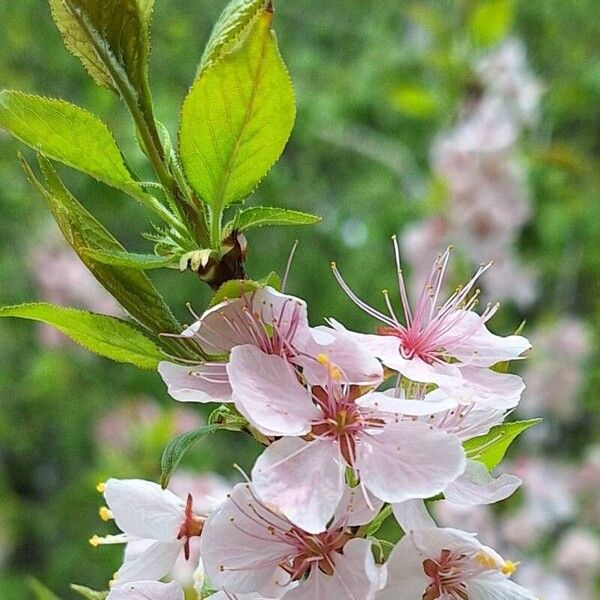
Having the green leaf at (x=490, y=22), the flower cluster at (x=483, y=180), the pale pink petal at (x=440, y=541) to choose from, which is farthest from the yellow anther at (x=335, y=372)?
the green leaf at (x=490, y=22)

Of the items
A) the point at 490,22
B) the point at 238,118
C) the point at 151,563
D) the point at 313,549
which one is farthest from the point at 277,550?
the point at 490,22

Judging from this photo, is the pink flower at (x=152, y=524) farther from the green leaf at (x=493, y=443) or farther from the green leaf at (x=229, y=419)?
the green leaf at (x=493, y=443)

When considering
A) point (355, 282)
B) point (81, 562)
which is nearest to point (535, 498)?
point (355, 282)

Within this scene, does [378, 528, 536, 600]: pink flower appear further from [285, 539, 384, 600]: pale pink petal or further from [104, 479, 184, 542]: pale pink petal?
[104, 479, 184, 542]: pale pink petal

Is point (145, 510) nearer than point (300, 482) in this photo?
No

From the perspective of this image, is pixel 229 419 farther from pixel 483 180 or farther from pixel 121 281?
pixel 483 180

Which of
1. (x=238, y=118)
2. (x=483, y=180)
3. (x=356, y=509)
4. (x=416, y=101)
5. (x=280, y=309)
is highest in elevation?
(x=238, y=118)
